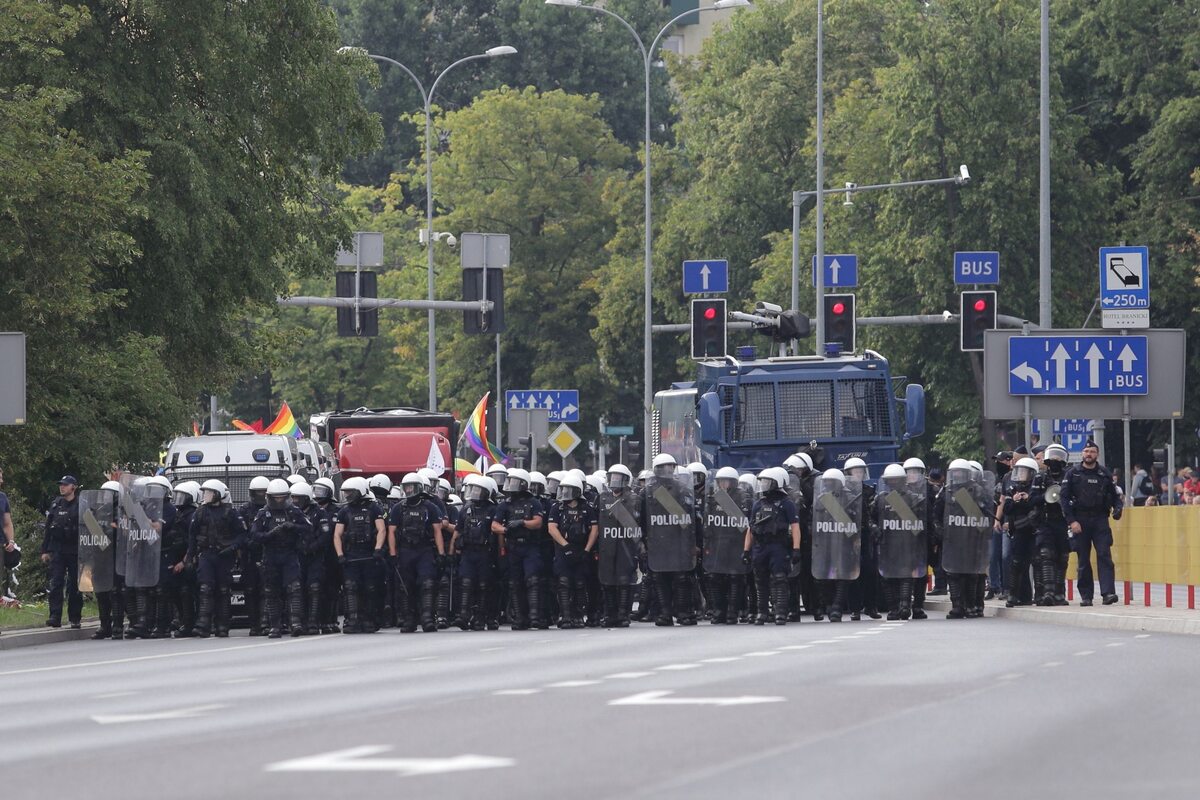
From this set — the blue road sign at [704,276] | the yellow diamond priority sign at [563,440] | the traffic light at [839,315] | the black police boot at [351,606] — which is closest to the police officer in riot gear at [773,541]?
the black police boot at [351,606]

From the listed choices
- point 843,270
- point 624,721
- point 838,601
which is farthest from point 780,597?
point 843,270

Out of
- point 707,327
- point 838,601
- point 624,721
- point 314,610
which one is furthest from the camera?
point 707,327

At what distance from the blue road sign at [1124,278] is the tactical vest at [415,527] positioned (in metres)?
8.07

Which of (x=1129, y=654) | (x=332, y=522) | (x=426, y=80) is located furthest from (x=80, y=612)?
(x=426, y=80)

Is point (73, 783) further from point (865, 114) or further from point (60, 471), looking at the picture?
point (865, 114)

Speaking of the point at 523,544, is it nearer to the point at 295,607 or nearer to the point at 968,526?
the point at 295,607

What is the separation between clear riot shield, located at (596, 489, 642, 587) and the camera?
28969 millimetres

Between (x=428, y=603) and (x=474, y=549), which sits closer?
(x=428, y=603)

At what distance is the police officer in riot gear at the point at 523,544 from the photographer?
29.0 meters

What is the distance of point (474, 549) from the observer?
95.8ft

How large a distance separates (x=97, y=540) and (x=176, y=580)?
938mm

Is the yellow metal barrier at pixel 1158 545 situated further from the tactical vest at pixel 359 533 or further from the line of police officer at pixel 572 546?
the tactical vest at pixel 359 533

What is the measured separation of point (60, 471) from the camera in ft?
112

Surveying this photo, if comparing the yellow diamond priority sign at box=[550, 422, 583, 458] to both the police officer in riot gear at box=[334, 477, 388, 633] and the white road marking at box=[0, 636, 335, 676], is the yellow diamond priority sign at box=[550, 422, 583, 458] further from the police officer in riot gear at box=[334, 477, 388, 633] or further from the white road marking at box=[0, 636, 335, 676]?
the white road marking at box=[0, 636, 335, 676]
